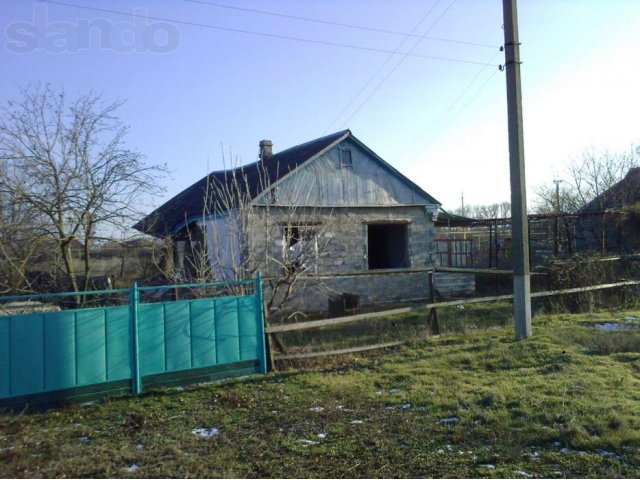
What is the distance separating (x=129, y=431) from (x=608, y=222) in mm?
19600

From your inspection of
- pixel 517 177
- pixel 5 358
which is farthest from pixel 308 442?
pixel 517 177

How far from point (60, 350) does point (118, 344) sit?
667 mm

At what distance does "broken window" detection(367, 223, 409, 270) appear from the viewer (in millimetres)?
17562

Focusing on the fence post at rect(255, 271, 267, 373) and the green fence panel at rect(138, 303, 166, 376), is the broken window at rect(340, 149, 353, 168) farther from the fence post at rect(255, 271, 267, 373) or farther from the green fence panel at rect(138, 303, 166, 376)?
the green fence panel at rect(138, 303, 166, 376)

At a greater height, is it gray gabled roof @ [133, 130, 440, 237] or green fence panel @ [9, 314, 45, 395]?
gray gabled roof @ [133, 130, 440, 237]

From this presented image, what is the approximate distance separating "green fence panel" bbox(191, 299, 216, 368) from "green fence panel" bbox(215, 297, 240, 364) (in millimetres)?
76

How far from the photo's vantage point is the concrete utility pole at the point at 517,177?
8734mm

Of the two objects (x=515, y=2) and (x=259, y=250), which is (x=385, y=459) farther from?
(x=515, y=2)

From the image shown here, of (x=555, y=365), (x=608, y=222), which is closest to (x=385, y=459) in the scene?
(x=555, y=365)

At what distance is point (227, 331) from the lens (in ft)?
23.7

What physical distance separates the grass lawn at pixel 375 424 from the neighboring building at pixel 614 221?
10.7 meters

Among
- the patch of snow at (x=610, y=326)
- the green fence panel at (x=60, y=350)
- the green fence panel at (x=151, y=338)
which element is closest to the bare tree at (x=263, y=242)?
the green fence panel at (x=151, y=338)

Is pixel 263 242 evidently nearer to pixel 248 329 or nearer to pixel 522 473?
pixel 248 329

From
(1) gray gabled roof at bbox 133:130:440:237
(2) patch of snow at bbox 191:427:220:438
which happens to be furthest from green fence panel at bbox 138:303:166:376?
(1) gray gabled roof at bbox 133:130:440:237
